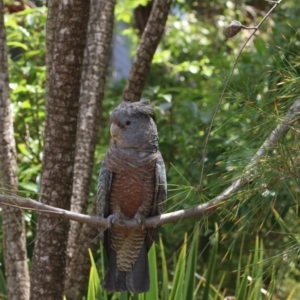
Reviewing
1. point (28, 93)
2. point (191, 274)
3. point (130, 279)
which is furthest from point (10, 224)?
point (28, 93)

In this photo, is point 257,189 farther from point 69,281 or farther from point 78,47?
point 69,281

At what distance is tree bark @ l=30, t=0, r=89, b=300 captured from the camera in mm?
2566

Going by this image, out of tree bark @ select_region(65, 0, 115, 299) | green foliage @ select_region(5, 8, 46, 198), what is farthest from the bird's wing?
green foliage @ select_region(5, 8, 46, 198)

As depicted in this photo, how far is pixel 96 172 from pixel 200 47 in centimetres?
242

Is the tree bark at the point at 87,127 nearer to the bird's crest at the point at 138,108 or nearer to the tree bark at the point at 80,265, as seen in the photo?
the tree bark at the point at 80,265

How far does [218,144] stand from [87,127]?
29.7 inches

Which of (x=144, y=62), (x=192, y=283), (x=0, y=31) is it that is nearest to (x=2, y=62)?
(x=0, y=31)

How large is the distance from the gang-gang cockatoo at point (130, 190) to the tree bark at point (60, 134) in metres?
0.16

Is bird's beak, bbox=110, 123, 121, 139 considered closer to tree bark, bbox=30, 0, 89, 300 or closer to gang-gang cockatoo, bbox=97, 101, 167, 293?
gang-gang cockatoo, bbox=97, 101, 167, 293

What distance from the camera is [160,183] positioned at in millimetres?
2521

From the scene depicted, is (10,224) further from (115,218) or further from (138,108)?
(138,108)

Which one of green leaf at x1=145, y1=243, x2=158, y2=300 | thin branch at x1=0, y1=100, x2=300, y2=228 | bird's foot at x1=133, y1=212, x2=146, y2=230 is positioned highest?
thin branch at x1=0, y1=100, x2=300, y2=228

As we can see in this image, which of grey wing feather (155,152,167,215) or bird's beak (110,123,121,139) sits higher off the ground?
bird's beak (110,123,121,139)

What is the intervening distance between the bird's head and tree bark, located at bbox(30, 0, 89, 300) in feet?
0.80
